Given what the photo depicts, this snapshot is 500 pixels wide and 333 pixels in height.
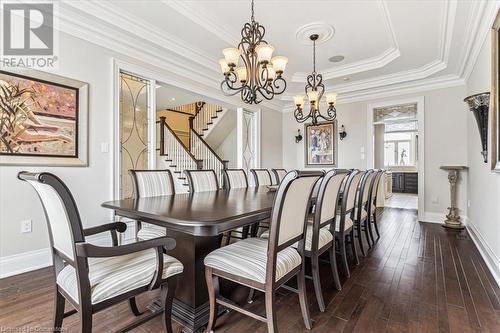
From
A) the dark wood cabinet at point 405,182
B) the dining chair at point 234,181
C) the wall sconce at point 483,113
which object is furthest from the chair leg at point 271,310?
the dark wood cabinet at point 405,182

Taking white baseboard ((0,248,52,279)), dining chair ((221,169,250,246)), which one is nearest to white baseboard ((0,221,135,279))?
white baseboard ((0,248,52,279))

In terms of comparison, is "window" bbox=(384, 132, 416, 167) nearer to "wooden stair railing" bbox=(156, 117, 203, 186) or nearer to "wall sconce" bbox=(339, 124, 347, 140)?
"wall sconce" bbox=(339, 124, 347, 140)

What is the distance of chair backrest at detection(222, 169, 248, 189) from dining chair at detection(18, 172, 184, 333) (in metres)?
1.93

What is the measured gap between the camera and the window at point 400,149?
10109 millimetres

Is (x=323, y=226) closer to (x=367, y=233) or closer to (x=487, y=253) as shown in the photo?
(x=367, y=233)

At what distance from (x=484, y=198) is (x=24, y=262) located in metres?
5.01

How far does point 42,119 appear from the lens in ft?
8.51

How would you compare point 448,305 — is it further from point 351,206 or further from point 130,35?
point 130,35

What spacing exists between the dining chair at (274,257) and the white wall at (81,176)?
214cm

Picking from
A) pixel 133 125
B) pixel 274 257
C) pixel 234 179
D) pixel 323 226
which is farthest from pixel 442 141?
pixel 133 125

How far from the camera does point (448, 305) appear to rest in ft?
6.16

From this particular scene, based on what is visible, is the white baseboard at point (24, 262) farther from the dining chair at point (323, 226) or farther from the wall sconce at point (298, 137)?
the wall sconce at point (298, 137)

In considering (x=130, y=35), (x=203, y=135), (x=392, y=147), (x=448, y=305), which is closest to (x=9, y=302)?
(x=130, y=35)

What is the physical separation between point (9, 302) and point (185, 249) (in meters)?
1.47
